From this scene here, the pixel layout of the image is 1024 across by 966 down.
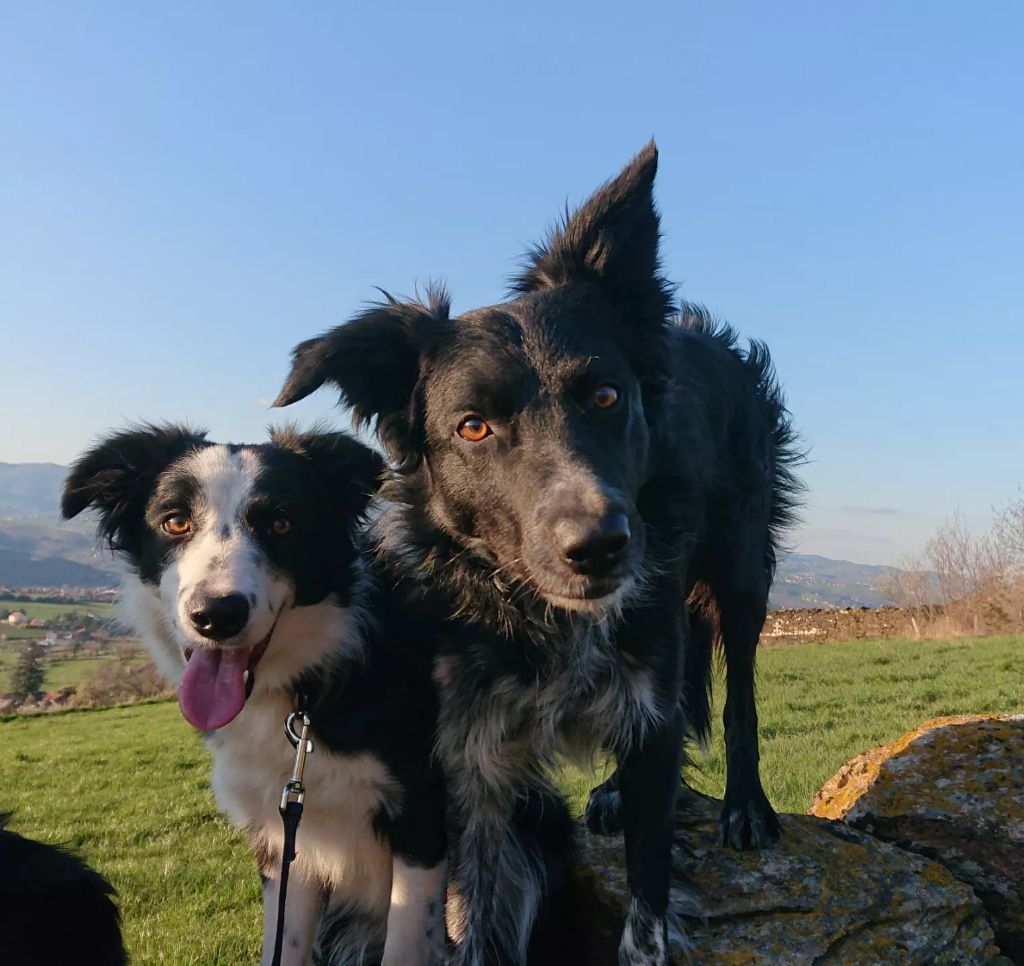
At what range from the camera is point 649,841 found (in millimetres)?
2951

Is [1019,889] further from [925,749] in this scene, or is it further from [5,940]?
[5,940]

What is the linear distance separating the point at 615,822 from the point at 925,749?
1.62 metres

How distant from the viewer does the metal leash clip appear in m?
3.03

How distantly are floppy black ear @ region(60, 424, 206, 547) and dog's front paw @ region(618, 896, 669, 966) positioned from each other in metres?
2.49

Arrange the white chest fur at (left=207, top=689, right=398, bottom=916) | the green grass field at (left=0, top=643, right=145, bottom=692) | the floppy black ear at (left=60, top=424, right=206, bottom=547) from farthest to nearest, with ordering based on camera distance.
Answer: the green grass field at (left=0, top=643, right=145, bottom=692)
the floppy black ear at (left=60, top=424, right=206, bottom=547)
the white chest fur at (left=207, top=689, right=398, bottom=916)

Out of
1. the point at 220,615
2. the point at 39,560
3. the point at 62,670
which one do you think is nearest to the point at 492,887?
the point at 220,615

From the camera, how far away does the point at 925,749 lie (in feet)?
14.1

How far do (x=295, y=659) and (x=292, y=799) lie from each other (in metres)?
0.54

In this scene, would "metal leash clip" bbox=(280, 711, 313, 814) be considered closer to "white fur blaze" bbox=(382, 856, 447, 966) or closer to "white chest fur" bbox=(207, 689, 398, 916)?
"white chest fur" bbox=(207, 689, 398, 916)

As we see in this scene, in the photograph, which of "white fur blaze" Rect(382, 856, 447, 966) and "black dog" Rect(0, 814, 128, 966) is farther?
"white fur blaze" Rect(382, 856, 447, 966)

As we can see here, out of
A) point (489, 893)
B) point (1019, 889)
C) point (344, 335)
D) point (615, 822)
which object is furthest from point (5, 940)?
point (1019, 889)

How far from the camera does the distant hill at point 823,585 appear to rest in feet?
19.4

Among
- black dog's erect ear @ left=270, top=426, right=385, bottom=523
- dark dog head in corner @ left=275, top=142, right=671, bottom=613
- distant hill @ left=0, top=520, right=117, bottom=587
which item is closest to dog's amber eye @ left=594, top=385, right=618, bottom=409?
dark dog head in corner @ left=275, top=142, right=671, bottom=613

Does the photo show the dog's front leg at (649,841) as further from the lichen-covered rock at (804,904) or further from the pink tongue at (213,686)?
the pink tongue at (213,686)
